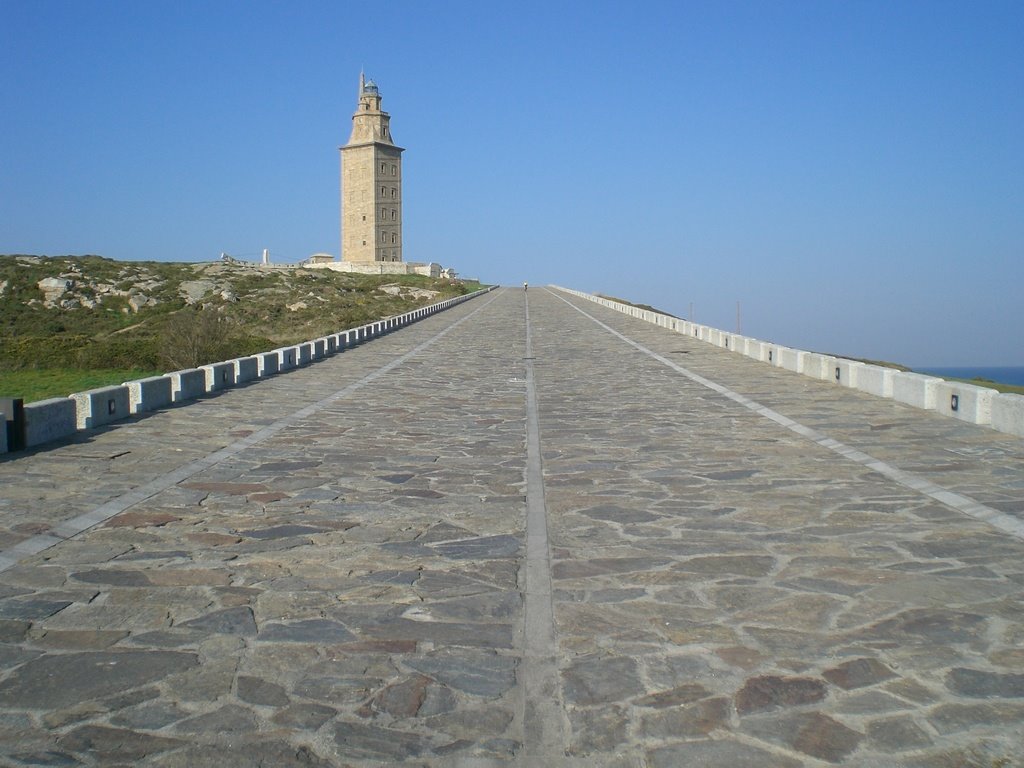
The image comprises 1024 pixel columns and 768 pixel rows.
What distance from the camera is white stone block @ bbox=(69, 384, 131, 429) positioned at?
12062 millimetres

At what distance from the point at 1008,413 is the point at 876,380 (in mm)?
4510

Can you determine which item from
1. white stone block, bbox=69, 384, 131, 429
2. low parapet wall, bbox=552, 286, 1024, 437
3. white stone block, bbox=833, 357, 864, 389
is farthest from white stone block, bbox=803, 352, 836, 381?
white stone block, bbox=69, 384, 131, 429

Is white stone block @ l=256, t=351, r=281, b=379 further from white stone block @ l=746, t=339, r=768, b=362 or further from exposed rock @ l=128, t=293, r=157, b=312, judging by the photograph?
exposed rock @ l=128, t=293, r=157, b=312

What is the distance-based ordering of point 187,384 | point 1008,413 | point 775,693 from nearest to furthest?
point 775,693
point 1008,413
point 187,384

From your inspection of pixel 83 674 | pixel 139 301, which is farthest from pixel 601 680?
pixel 139 301

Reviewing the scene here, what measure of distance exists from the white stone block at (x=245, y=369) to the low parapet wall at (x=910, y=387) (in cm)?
1035

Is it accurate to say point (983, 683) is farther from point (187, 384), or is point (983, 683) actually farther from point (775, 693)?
point (187, 384)

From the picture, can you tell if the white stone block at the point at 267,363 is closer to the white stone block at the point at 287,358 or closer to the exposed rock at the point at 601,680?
the white stone block at the point at 287,358

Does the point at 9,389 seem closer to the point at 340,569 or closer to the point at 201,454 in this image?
the point at 201,454

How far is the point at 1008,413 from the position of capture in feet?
37.1

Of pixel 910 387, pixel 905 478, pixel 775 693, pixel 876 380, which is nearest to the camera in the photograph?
pixel 775 693

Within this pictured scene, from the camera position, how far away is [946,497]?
7957mm

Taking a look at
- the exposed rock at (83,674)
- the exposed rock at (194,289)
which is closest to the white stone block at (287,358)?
the exposed rock at (83,674)

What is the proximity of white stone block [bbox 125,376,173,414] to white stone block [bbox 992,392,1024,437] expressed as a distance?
414 inches
